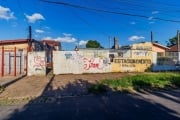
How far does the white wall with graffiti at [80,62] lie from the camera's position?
25.9 m

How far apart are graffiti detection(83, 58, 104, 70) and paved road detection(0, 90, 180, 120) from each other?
602 inches

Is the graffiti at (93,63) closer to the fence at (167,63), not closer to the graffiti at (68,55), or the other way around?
the graffiti at (68,55)

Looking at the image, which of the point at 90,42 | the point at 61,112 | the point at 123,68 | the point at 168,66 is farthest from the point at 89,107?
the point at 90,42

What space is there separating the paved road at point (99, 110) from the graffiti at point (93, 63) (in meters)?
15.3

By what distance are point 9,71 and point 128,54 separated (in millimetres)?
12771

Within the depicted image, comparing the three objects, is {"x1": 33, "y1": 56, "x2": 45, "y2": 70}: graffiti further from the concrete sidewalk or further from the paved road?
the paved road

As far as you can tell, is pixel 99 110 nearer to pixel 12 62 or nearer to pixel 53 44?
pixel 12 62

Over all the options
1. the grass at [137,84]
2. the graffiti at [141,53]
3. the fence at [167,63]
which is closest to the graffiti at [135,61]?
the graffiti at [141,53]

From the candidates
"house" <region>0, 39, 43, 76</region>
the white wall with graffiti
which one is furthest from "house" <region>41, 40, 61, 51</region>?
"house" <region>0, 39, 43, 76</region>

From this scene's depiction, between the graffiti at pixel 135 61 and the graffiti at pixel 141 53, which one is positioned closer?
the graffiti at pixel 135 61

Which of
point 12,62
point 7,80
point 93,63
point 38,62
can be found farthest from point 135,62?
point 7,80

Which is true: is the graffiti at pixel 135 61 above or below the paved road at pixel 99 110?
above

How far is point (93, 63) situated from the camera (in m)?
27.1

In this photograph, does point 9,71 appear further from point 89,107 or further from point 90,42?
point 90,42
